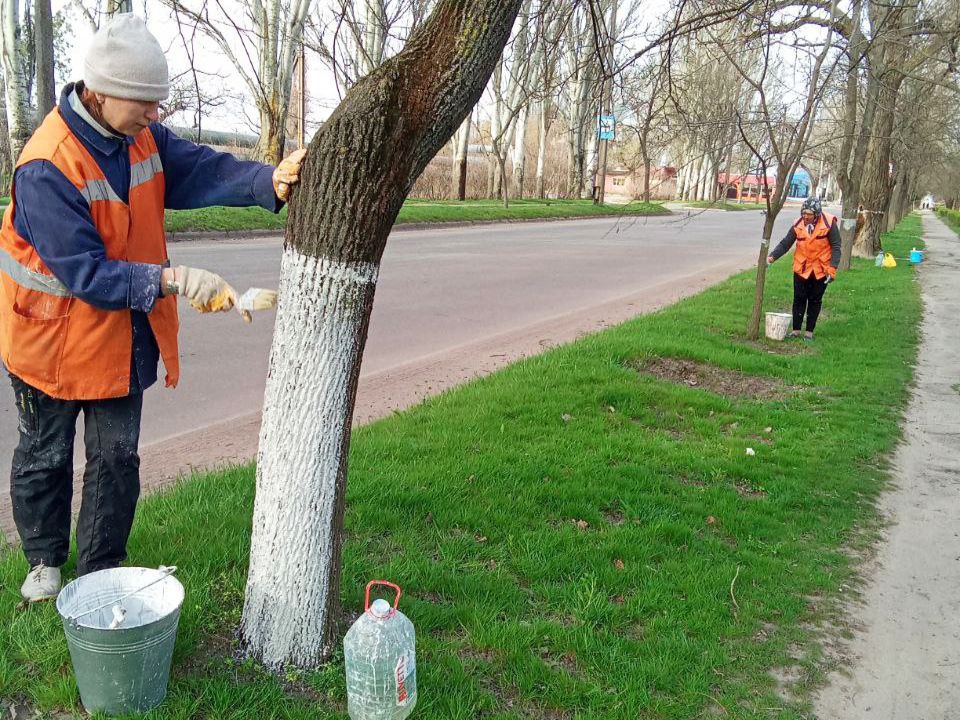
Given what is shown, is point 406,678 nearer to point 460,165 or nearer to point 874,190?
point 874,190

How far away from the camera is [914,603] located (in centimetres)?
380

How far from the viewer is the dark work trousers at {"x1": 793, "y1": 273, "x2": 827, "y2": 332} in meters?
9.48

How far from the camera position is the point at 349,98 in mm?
A: 2402

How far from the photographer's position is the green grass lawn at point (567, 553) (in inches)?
108

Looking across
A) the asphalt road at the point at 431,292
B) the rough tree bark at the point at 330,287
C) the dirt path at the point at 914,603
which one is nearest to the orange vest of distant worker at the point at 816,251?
the asphalt road at the point at 431,292

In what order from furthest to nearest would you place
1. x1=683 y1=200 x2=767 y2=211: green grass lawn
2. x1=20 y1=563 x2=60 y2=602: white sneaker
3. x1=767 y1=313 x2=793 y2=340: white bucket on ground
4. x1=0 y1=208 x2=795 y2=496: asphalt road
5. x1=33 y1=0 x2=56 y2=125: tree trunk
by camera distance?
x1=33 y1=0 x2=56 y2=125: tree trunk
x1=683 y1=200 x2=767 y2=211: green grass lawn
x1=767 y1=313 x2=793 y2=340: white bucket on ground
x1=0 y1=208 x2=795 y2=496: asphalt road
x1=20 y1=563 x2=60 y2=602: white sneaker

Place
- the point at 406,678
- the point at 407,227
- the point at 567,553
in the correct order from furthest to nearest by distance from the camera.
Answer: the point at 407,227 → the point at 567,553 → the point at 406,678

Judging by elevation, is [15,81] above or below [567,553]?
above

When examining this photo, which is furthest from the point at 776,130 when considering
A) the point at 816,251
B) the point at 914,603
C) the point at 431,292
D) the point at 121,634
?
the point at 121,634

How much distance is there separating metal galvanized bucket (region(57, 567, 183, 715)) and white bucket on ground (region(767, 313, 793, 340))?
8.22m

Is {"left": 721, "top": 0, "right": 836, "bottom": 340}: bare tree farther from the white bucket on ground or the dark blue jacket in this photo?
the dark blue jacket

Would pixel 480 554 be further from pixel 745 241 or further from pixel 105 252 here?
pixel 745 241

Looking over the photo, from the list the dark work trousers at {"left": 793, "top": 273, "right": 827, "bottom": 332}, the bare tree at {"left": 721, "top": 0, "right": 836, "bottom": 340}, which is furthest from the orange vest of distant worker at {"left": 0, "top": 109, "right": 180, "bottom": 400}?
the dark work trousers at {"left": 793, "top": 273, "right": 827, "bottom": 332}

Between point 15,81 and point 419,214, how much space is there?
1127 centimetres
